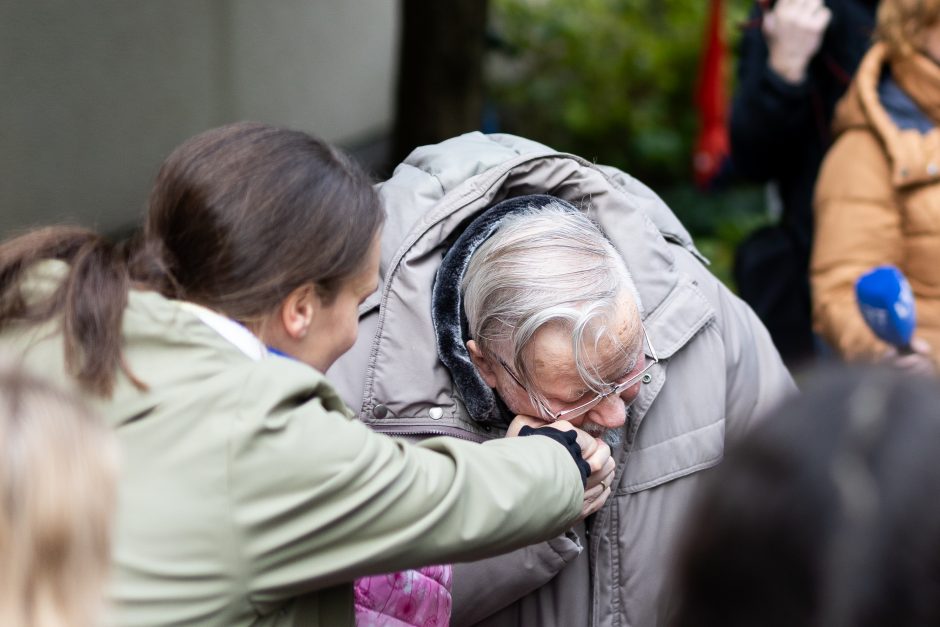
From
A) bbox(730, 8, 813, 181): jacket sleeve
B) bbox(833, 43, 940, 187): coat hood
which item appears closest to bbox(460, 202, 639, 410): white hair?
bbox(833, 43, 940, 187): coat hood

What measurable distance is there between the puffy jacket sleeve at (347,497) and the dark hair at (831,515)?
0.56 meters

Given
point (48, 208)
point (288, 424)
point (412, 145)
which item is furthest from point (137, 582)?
point (412, 145)

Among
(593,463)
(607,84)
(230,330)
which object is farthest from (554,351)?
(607,84)

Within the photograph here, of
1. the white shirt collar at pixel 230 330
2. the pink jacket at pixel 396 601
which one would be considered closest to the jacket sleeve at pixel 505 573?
the pink jacket at pixel 396 601

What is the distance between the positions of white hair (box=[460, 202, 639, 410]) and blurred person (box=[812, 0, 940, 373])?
1.02m

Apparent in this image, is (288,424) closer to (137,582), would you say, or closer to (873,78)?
(137,582)

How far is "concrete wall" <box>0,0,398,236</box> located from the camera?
4477mm

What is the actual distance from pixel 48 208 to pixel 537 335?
10.7 ft

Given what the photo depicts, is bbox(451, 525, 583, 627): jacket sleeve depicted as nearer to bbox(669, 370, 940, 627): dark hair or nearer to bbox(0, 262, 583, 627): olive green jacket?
bbox(0, 262, 583, 627): olive green jacket

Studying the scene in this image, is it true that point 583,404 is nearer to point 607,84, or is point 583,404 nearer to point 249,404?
point 249,404

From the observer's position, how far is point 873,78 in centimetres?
296

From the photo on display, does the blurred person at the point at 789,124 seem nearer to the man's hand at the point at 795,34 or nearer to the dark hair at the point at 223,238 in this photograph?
the man's hand at the point at 795,34

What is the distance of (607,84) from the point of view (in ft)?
28.8

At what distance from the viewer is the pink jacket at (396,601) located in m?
1.94
